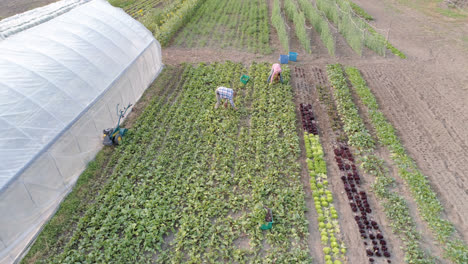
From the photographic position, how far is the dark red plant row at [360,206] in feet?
22.4

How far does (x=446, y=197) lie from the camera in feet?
26.0

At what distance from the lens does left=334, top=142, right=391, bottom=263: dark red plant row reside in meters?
6.81

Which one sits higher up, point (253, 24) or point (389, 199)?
point (253, 24)

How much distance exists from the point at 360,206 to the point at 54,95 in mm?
8986

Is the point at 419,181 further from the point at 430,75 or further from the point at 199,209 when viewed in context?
the point at 430,75

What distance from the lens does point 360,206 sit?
7.74m

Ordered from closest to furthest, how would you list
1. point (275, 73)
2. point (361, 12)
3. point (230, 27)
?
1. point (275, 73)
2. point (230, 27)
3. point (361, 12)

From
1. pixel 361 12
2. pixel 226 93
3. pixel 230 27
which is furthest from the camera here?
pixel 361 12

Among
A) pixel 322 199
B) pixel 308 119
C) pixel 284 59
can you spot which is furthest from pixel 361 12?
pixel 322 199

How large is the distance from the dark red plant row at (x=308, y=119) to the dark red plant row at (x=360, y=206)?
3.60ft

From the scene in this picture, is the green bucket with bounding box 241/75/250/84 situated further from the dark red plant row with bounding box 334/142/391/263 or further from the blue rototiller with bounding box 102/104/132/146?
the blue rototiller with bounding box 102/104/132/146

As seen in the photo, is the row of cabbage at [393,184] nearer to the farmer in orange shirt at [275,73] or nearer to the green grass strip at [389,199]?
the green grass strip at [389,199]

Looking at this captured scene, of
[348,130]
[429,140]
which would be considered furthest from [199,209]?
[429,140]

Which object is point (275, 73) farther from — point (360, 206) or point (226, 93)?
point (360, 206)
